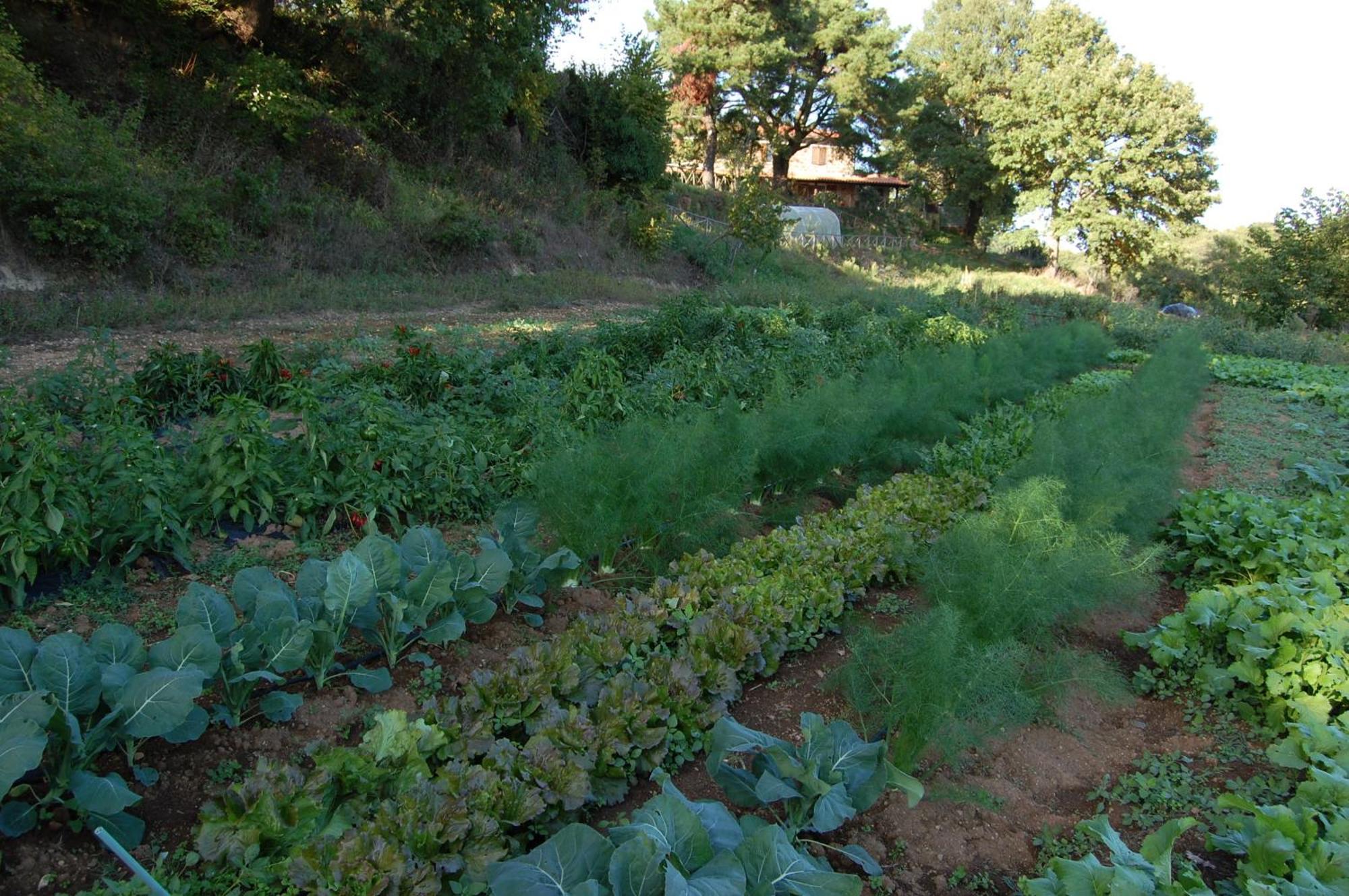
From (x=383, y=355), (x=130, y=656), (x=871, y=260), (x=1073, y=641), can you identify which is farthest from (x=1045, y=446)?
(x=871, y=260)

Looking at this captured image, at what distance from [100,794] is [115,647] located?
0.61 meters

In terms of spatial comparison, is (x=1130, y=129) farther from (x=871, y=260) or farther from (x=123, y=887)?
(x=123, y=887)

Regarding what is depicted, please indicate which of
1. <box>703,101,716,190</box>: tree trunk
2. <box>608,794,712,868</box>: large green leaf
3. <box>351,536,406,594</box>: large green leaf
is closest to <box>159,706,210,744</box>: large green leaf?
<box>351,536,406,594</box>: large green leaf

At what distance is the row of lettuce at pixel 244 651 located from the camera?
2.58 m

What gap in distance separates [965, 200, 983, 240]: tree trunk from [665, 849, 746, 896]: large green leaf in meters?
43.9

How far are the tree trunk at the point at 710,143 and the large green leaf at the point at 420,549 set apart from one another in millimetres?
34446

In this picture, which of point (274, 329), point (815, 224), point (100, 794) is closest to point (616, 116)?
point (815, 224)

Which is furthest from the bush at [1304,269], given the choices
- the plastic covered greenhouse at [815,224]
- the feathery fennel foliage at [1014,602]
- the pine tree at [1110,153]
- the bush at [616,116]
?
the feathery fennel foliage at [1014,602]

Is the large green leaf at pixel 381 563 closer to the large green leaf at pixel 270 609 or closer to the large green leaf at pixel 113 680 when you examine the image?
the large green leaf at pixel 270 609

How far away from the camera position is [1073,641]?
15.4 ft

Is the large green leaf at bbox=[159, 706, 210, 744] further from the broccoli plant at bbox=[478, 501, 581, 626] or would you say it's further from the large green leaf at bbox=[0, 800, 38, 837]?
the broccoli plant at bbox=[478, 501, 581, 626]

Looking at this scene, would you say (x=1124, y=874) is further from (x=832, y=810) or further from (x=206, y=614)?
(x=206, y=614)

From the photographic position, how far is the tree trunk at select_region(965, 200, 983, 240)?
42.1 m

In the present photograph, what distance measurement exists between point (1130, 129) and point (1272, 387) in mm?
25833
